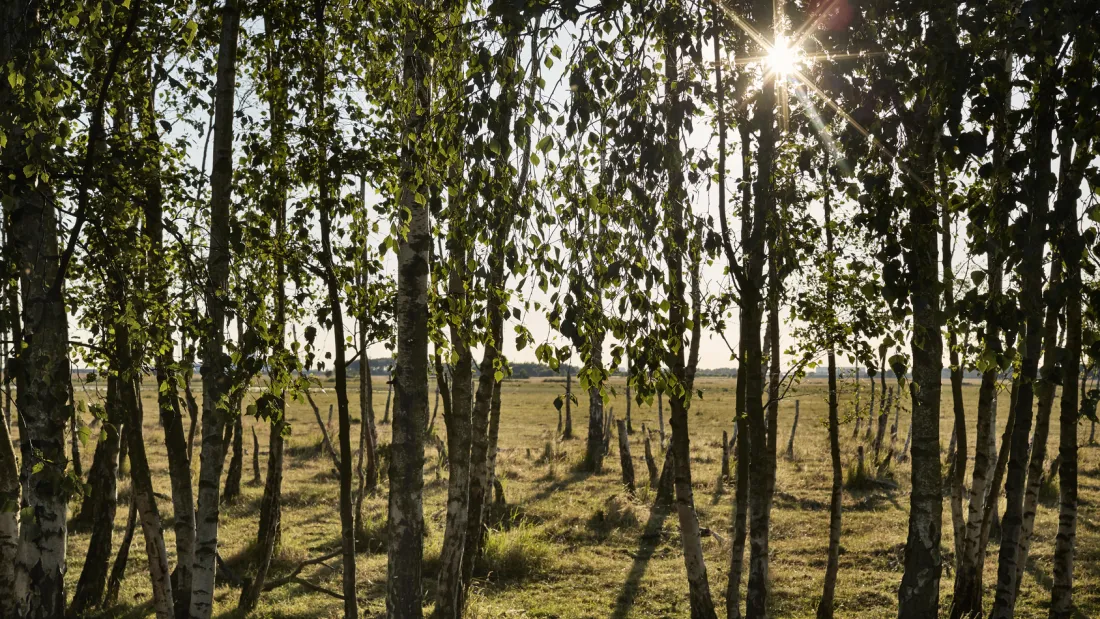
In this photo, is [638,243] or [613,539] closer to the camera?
[638,243]

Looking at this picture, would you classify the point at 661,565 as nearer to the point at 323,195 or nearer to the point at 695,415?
the point at 323,195

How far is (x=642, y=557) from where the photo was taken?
13.6 m

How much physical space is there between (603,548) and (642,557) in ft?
2.62

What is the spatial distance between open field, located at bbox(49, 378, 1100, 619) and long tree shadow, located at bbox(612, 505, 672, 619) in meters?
0.03

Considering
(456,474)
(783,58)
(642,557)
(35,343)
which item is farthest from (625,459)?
(35,343)

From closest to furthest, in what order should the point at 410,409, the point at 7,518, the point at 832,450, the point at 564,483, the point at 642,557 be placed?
1. the point at 410,409
2. the point at 7,518
3. the point at 832,450
4. the point at 642,557
5. the point at 564,483

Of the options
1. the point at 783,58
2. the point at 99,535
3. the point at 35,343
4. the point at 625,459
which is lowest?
the point at 625,459

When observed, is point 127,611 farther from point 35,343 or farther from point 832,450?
point 832,450

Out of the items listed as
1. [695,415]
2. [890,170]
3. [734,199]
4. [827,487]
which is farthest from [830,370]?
[695,415]

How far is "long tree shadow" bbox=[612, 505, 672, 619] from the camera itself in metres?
10.9

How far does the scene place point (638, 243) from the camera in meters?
3.42

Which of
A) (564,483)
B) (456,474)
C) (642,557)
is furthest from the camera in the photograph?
(564,483)

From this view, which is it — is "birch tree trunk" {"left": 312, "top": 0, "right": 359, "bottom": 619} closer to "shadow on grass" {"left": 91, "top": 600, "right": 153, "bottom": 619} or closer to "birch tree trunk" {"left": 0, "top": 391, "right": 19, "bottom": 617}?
"birch tree trunk" {"left": 0, "top": 391, "right": 19, "bottom": 617}

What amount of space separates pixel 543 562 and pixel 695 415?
135 feet
